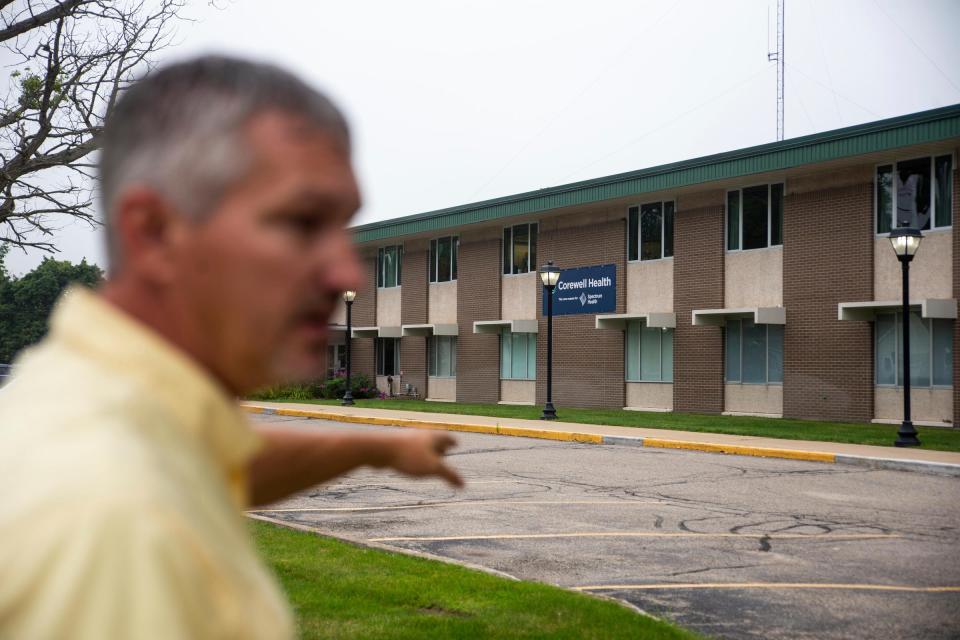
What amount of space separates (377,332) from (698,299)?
1780 centimetres

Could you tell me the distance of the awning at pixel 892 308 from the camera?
2388 centimetres

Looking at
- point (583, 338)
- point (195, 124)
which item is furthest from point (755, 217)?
point (195, 124)

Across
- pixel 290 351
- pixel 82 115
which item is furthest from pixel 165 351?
pixel 82 115

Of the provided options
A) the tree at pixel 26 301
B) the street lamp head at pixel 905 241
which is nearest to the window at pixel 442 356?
the street lamp head at pixel 905 241

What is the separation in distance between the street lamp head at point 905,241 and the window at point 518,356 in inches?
687

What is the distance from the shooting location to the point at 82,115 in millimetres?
7859

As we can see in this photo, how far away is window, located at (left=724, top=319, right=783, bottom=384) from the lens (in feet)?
92.6

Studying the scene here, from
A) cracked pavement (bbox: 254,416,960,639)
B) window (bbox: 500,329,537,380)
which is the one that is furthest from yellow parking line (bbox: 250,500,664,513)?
A: window (bbox: 500,329,537,380)

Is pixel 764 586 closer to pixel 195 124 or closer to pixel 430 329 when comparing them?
pixel 195 124

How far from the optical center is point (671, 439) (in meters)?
20.2

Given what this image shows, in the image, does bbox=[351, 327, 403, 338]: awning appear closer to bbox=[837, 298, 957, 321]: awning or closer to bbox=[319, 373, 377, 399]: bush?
bbox=[319, 373, 377, 399]: bush

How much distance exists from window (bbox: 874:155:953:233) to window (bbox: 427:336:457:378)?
61.8 ft

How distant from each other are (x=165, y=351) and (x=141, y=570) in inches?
8.5

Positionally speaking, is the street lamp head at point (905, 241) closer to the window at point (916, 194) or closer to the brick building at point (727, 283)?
the brick building at point (727, 283)
